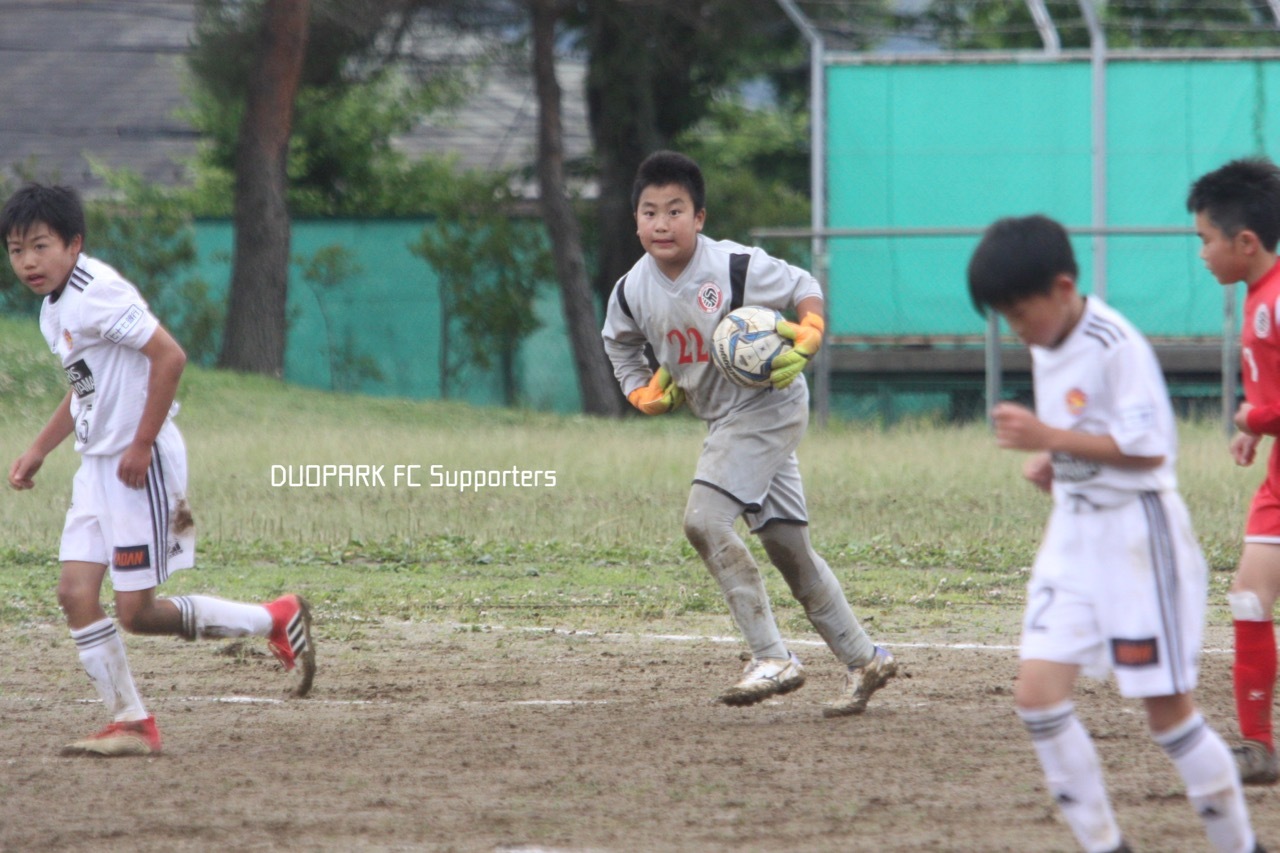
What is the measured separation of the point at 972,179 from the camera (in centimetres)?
2092

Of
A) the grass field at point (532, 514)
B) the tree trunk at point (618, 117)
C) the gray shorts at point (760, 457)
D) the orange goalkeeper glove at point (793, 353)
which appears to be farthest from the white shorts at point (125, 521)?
the tree trunk at point (618, 117)

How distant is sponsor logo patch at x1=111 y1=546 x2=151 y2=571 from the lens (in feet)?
17.6

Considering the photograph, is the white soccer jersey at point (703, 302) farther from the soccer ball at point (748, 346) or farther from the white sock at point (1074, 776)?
the white sock at point (1074, 776)

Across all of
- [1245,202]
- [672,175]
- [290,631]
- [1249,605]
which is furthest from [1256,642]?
[290,631]

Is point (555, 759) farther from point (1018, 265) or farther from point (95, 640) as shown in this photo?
point (1018, 265)

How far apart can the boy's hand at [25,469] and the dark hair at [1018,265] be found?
11.0 ft

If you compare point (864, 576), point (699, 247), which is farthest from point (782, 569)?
point (864, 576)

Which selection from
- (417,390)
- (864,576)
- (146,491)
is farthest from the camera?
(417,390)

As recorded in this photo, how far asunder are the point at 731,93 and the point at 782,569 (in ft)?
65.3

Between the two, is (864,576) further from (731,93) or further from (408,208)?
(408,208)

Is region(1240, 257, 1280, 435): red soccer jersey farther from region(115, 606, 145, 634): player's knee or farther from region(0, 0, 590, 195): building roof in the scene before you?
region(0, 0, 590, 195): building roof

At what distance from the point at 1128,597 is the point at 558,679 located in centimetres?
333

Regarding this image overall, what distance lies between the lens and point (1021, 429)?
361 cm

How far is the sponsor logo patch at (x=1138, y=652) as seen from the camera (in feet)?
12.0
